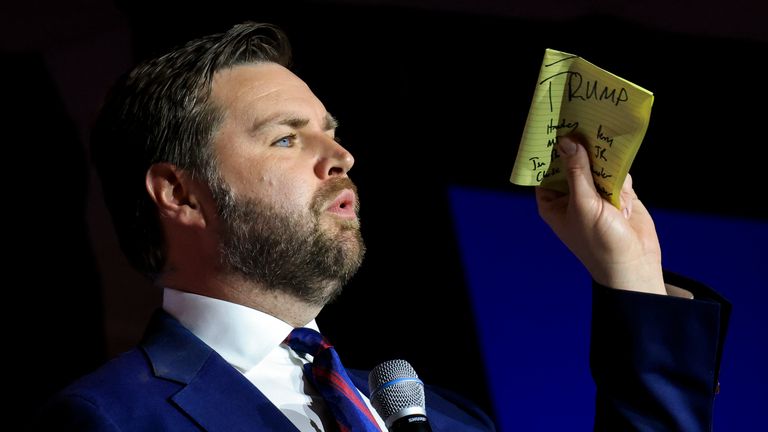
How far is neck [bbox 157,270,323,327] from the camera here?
64.8 inches

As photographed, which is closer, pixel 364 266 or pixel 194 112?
pixel 194 112

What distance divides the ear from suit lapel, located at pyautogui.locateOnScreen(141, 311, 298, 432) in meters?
0.21

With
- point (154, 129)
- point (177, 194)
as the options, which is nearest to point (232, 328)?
point (177, 194)

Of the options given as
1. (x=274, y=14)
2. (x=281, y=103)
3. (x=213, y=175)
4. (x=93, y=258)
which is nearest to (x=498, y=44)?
(x=274, y=14)

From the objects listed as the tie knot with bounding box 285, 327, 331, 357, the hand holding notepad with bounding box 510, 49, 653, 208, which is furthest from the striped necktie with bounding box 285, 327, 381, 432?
the hand holding notepad with bounding box 510, 49, 653, 208

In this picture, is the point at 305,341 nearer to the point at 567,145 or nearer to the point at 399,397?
the point at 399,397

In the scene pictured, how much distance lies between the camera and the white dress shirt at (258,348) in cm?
156

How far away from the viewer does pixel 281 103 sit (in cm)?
172

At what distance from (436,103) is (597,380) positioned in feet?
2.61

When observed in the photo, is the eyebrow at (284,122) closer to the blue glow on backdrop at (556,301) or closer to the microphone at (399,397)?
the microphone at (399,397)

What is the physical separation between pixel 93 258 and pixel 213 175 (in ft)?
1.83

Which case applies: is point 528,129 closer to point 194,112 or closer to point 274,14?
point 194,112

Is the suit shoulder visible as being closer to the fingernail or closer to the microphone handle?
the microphone handle

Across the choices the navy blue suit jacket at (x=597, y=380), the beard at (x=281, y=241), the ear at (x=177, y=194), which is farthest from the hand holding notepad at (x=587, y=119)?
the ear at (x=177, y=194)
